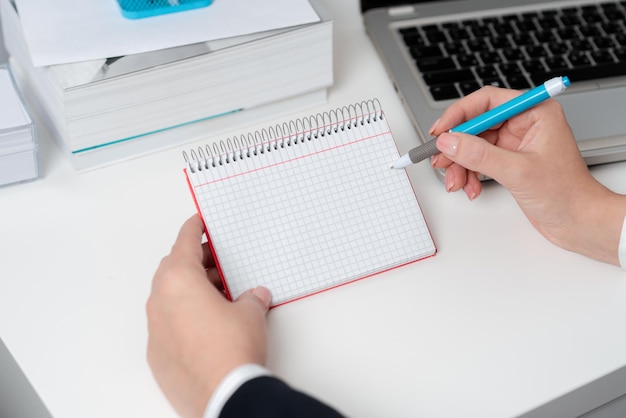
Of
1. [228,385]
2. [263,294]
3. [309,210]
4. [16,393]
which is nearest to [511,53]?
[309,210]

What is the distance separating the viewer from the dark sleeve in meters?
0.60

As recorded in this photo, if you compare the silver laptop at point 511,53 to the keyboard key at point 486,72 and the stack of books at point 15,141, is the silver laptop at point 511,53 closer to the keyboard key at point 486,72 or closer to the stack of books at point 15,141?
the keyboard key at point 486,72

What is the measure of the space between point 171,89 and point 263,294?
0.27 m

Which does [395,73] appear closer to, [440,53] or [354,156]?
[440,53]

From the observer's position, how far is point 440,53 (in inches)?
39.3

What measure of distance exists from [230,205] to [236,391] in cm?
21

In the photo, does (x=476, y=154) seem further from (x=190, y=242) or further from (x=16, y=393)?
(x=16, y=393)

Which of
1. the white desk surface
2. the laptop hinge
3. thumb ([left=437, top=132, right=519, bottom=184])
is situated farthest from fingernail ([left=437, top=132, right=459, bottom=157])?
the laptop hinge

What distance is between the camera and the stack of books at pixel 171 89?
812 millimetres

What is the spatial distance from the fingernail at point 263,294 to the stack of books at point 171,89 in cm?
25

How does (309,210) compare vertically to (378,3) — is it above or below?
below

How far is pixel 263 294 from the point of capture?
74cm

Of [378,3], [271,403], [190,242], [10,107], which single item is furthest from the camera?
[378,3]

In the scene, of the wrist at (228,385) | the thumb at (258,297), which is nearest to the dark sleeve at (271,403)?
the wrist at (228,385)
